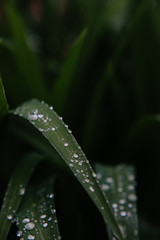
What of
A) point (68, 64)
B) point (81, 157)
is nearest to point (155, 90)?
point (68, 64)

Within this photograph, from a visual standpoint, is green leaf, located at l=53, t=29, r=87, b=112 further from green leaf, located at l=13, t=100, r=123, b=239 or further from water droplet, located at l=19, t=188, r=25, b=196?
water droplet, located at l=19, t=188, r=25, b=196

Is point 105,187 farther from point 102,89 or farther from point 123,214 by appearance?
point 102,89

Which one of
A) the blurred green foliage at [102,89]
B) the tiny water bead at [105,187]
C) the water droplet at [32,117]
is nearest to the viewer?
the water droplet at [32,117]

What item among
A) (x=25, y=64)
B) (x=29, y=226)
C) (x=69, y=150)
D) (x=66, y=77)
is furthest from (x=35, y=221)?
(x=25, y=64)

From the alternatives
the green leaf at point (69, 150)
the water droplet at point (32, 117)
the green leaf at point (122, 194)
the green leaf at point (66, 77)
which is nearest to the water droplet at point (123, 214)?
the green leaf at point (122, 194)

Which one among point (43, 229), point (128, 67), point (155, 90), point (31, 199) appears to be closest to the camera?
point (43, 229)

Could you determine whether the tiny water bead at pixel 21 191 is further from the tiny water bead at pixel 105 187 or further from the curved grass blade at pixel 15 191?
the tiny water bead at pixel 105 187

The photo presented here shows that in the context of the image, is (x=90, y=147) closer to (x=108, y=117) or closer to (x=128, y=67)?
(x=108, y=117)
